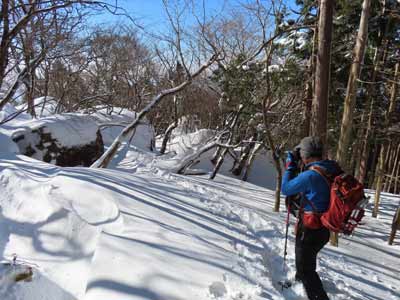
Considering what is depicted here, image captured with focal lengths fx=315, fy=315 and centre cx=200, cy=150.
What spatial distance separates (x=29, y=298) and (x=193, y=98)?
1721 centimetres

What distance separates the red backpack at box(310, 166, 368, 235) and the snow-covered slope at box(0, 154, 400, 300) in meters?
0.88

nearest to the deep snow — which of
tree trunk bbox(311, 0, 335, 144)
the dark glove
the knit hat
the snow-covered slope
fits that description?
the snow-covered slope

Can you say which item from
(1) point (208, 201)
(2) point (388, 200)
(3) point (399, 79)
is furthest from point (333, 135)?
(1) point (208, 201)

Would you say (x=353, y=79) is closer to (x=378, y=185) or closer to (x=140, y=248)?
(x=140, y=248)

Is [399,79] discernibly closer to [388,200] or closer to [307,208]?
[388,200]

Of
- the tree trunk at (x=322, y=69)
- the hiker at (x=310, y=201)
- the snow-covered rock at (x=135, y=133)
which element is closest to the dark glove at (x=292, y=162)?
the hiker at (x=310, y=201)

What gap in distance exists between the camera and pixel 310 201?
9.32 ft

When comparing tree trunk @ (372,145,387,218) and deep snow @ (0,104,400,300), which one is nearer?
deep snow @ (0,104,400,300)

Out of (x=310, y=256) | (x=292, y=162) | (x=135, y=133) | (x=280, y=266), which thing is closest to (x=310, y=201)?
(x=292, y=162)

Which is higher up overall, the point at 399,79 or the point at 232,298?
the point at 399,79

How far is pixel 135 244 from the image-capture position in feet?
9.83

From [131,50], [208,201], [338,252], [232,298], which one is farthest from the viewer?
[131,50]

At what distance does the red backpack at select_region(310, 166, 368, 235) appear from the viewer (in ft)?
8.68

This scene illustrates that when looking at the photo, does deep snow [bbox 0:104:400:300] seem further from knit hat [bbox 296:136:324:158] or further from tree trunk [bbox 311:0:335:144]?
tree trunk [bbox 311:0:335:144]
